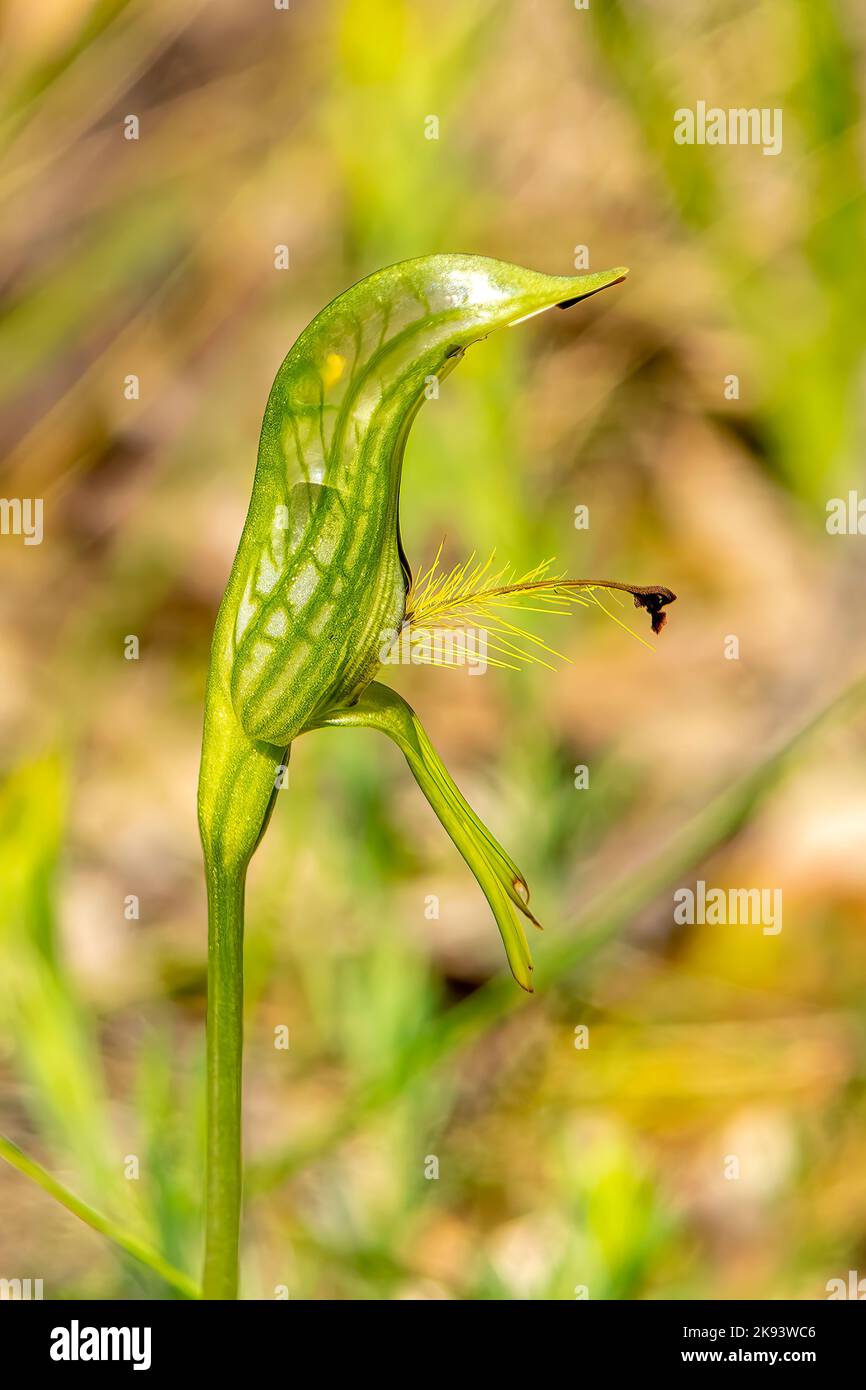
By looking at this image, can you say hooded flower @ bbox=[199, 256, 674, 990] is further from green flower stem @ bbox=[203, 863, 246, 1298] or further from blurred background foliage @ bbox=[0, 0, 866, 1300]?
blurred background foliage @ bbox=[0, 0, 866, 1300]

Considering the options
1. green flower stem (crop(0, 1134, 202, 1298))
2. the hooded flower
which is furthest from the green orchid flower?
green flower stem (crop(0, 1134, 202, 1298))

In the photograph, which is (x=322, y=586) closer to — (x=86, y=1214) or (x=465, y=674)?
(x=86, y=1214)

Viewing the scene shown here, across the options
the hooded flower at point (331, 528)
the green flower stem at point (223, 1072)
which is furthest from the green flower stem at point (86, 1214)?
the hooded flower at point (331, 528)

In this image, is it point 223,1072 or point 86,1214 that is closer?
point 223,1072

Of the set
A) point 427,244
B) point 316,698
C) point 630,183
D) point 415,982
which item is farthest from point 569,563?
point 316,698

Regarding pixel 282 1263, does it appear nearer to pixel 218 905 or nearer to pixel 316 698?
pixel 218 905

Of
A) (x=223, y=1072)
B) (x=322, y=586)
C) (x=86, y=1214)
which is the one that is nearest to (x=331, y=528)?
(x=322, y=586)

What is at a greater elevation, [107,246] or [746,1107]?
[107,246]
